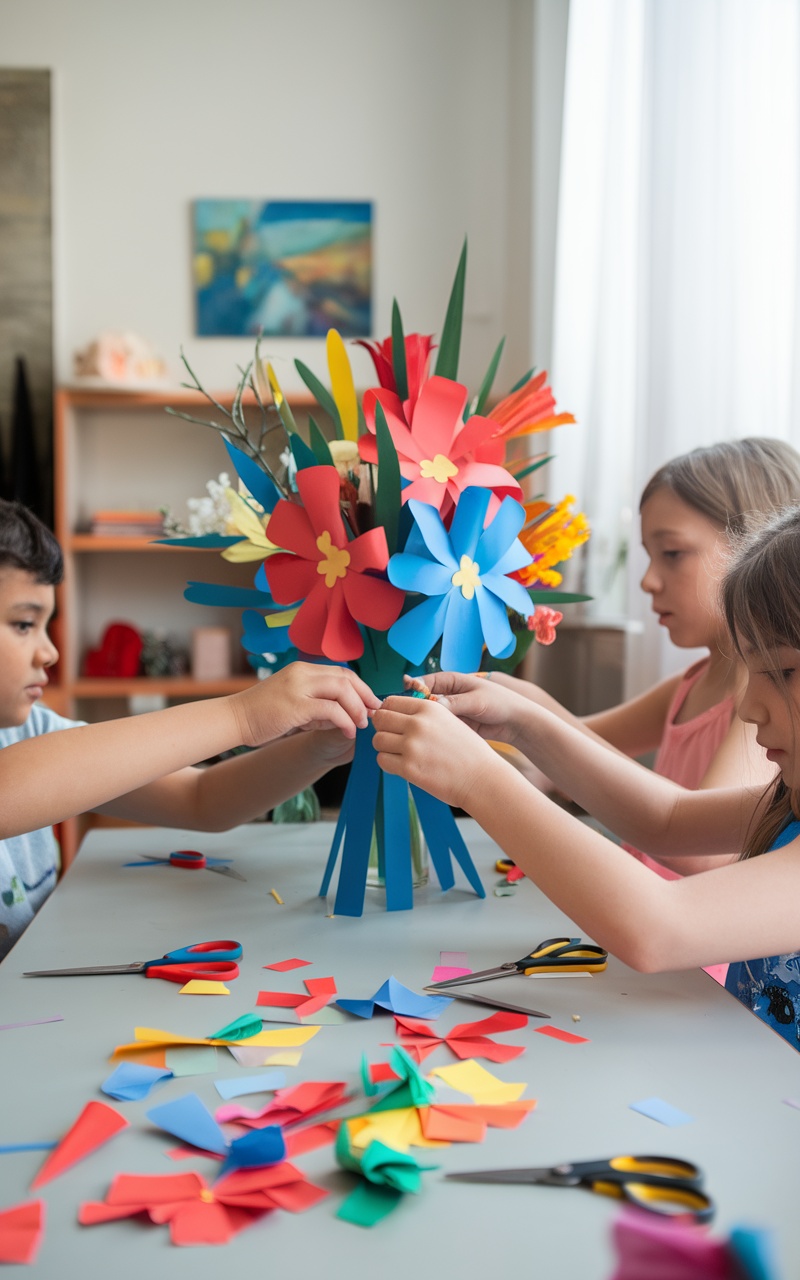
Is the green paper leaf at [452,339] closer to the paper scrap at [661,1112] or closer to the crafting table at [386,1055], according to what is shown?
the crafting table at [386,1055]

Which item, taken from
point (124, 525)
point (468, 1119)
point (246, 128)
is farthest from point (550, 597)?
point (246, 128)

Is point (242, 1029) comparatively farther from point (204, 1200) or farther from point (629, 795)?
point (629, 795)

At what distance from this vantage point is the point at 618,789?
1.13m

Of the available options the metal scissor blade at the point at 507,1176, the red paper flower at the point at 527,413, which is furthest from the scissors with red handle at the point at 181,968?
the red paper flower at the point at 527,413

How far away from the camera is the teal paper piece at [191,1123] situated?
0.60 m

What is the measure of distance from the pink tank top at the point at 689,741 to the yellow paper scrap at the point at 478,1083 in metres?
0.81

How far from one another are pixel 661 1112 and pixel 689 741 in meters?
1.05

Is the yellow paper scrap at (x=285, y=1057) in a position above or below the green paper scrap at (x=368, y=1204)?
below

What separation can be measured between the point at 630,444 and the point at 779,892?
2015 mm

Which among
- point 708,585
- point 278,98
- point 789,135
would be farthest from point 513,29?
point 708,585

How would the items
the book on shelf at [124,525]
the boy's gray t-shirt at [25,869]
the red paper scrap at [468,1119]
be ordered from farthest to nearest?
the book on shelf at [124,525]
the boy's gray t-shirt at [25,869]
the red paper scrap at [468,1119]

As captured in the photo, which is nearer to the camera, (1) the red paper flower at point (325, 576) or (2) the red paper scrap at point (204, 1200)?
(2) the red paper scrap at point (204, 1200)

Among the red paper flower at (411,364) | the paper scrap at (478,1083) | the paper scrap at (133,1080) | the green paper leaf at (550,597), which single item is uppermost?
the red paper flower at (411,364)

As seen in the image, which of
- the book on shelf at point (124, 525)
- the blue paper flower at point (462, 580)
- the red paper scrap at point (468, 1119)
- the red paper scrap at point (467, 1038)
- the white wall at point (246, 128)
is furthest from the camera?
the white wall at point (246, 128)
